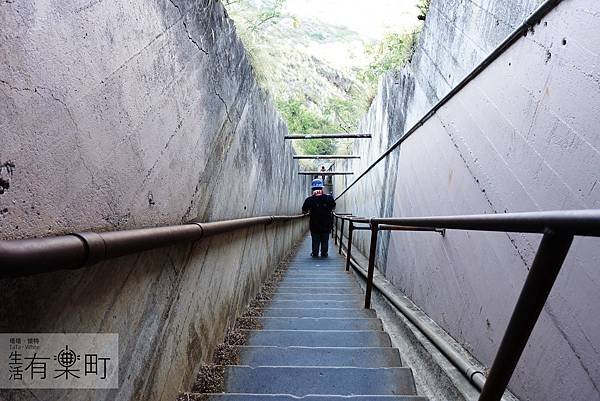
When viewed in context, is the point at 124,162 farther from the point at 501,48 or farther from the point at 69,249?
the point at 501,48

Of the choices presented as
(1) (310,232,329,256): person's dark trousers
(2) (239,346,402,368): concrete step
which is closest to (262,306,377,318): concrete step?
(2) (239,346,402,368): concrete step

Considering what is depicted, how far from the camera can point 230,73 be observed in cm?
237

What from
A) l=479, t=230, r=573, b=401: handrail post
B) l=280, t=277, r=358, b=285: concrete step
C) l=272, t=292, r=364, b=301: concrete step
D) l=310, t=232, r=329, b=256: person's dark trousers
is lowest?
l=310, t=232, r=329, b=256: person's dark trousers

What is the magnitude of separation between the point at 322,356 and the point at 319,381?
295 millimetres

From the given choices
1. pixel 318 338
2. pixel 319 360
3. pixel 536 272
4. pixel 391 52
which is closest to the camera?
pixel 536 272

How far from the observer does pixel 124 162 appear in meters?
1.15

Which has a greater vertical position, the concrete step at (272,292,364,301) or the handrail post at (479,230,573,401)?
the handrail post at (479,230,573,401)

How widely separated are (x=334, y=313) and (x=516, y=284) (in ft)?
5.38

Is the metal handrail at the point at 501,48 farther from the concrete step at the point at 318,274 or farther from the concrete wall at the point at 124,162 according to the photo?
the concrete step at the point at 318,274

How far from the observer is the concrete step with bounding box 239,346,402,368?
6.63 ft

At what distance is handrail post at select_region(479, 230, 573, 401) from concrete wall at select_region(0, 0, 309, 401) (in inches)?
35.1

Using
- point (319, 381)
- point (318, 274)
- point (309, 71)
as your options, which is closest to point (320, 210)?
point (318, 274)

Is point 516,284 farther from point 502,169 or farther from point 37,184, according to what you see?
point 37,184

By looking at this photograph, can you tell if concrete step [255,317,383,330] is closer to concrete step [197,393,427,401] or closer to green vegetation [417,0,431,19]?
concrete step [197,393,427,401]
